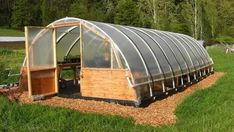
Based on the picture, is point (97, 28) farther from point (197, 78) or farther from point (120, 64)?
point (197, 78)

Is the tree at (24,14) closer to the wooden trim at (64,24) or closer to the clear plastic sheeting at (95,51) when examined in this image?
the wooden trim at (64,24)

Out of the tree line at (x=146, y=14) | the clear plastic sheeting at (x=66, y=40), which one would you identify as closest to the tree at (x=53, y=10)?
the tree line at (x=146, y=14)

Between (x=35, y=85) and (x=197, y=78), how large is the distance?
803 cm

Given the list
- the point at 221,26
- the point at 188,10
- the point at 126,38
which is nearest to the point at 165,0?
the point at 188,10

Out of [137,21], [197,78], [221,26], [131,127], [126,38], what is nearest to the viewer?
[131,127]

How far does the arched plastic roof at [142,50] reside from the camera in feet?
41.2

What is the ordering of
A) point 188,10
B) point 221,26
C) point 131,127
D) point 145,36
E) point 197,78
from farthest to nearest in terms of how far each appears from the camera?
point 221,26 → point 188,10 → point 197,78 → point 145,36 → point 131,127

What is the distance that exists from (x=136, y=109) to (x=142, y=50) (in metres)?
2.56

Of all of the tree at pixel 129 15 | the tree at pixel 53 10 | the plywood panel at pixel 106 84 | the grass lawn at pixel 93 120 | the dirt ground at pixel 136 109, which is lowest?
the dirt ground at pixel 136 109

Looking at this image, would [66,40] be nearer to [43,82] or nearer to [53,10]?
[43,82]

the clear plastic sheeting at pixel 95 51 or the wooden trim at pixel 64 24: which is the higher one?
the wooden trim at pixel 64 24

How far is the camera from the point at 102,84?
12.9 metres

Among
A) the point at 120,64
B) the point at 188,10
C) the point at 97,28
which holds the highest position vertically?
the point at 188,10

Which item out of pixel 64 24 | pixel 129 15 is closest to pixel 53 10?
pixel 129 15
